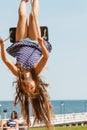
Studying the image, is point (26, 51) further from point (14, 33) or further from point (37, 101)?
point (37, 101)

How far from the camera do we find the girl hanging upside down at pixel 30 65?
8250 millimetres

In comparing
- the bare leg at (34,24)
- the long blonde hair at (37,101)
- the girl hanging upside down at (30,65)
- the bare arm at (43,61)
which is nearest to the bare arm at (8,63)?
the girl hanging upside down at (30,65)

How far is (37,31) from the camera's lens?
8.17 m

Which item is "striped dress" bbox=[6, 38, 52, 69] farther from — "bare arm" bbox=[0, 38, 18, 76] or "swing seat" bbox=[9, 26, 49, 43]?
"bare arm" bbox=[0, 38, 18, 76]

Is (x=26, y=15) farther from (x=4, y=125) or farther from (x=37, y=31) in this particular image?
(x=4, y=125)

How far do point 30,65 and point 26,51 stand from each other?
33 centimetres

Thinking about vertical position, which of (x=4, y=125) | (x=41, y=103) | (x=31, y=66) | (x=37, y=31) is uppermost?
(x=37, y=31)

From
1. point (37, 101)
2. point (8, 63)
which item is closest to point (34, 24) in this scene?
point (8, 63)

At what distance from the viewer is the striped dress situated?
8508mm

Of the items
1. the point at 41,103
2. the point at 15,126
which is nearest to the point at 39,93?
the point at 41,103

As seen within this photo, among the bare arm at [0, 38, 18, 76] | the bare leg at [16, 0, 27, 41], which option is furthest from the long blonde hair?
the bare leg at [16, 0, 27, 41]

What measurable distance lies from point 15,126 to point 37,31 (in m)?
8.84

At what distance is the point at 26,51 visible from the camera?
8602mm

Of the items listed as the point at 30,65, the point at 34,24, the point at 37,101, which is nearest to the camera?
the point at 30,65
